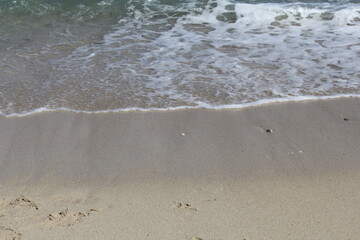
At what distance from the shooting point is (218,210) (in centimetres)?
285

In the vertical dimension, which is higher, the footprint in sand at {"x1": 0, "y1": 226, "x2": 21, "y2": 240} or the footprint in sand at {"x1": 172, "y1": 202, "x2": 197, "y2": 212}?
the footprint in sand at {"x1": 0, "y1": 226, "x2": 21, "y2": 240}

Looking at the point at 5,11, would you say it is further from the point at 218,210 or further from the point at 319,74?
the point at 218,210

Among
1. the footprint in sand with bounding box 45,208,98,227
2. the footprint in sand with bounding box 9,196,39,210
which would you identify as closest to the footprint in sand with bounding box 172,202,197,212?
the footprint in sand with bounding box 45,208,98,227

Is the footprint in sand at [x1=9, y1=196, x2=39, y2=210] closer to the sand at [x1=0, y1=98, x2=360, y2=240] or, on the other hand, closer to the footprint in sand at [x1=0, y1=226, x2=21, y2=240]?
the sand at [x1=0, y1=98, x2=360, y2=240]

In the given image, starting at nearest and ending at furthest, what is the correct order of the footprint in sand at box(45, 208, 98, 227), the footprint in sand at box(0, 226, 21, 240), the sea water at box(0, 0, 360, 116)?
the footprint in sand at box(0, 226, 21, 240) < the footprint in sand at box(45, 208, 98, 227) < the sea water at box(0, 0, 360, 116)

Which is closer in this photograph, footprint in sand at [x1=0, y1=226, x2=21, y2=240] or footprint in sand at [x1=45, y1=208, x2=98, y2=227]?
footprint in sand at [x1=0, y1=226, x2=21, y2=240]

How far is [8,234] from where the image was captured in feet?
8.79

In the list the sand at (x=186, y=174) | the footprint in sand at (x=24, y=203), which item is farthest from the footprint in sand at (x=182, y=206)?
the footprint in sand at (x=24, y=203)

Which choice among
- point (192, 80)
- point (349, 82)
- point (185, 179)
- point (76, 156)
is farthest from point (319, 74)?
point (76, 156)

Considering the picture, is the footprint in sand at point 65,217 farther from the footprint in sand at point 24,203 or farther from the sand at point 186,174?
the footprint in sand at point 24,203

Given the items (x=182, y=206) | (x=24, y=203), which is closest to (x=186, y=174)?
(x=182, y=206)

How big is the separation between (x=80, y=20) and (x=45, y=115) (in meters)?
3.77

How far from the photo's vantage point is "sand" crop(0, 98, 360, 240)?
8.91ft

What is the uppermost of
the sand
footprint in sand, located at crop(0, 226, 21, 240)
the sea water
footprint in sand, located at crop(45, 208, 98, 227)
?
footprint in sand, located at crop(0, 226, 21, 240)
